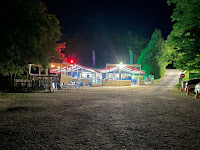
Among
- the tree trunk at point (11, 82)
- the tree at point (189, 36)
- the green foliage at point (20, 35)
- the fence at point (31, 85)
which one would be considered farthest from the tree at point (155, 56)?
the tree trunk at point (11, 82)

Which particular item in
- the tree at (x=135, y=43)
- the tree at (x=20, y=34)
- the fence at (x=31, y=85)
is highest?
the tree at (x=135, y=43)

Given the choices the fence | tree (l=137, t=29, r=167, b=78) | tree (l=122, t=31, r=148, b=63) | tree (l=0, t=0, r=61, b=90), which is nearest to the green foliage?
tree (l=0, t=0, r=61, b=90)

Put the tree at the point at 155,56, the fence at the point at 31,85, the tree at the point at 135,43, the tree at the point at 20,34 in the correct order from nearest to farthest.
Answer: the tree at the point at 20,34, the fence at the point at 31,85, the tree at the point at 155,56, the tree at the point at 135,43

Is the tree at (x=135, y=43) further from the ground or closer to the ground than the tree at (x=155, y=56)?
further from the ground

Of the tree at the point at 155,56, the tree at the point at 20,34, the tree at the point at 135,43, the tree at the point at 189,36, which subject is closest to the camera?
the tree at the point at 20,34

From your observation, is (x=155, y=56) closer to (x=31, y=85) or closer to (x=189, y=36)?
(x=189, y=36)

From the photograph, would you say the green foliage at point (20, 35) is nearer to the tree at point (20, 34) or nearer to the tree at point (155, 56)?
the tree at point (20, 34)

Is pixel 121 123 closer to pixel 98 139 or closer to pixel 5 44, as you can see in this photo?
pixel 98 139

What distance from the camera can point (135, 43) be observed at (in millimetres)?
52375

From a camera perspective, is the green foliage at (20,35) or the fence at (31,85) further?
the fence at (31,85)

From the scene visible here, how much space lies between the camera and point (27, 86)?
15070 millimetres

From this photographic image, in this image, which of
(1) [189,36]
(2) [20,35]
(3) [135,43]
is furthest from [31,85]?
(3) [135,43]

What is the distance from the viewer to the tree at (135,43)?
51.7 m

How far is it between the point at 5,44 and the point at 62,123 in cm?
857
